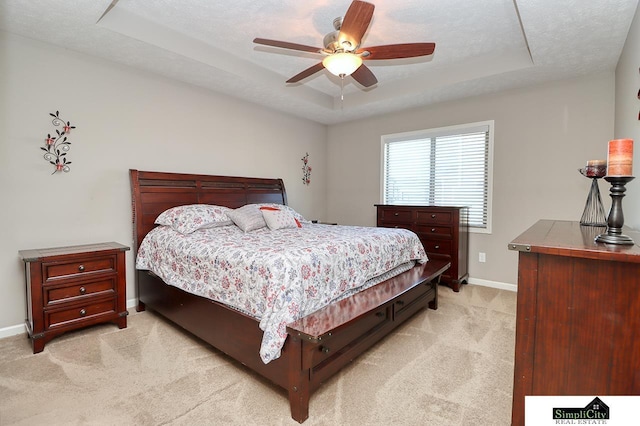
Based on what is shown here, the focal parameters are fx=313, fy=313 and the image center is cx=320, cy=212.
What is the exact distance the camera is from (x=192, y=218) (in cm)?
307

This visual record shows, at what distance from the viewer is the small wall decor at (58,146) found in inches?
109

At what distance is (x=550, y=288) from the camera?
119 cm

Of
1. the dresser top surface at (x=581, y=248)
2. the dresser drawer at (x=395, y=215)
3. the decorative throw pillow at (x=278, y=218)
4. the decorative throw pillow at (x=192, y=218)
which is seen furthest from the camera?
the dresser drawer at (x=395, y=215)

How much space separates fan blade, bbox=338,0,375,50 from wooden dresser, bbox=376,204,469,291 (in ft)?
8.04

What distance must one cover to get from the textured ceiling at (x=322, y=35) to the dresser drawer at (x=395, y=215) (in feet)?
5.04

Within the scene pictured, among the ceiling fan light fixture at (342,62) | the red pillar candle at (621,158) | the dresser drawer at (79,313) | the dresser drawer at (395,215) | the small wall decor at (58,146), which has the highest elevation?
the ceiling fan light fixture at (342,62)

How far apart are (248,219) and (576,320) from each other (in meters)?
2.71

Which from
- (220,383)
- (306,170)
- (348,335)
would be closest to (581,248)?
(348,335)

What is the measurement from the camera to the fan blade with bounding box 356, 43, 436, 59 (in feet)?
7.55

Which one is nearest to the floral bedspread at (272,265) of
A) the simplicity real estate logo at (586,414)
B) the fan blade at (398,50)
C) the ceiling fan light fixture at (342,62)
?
the simplicity real estate logo at (586,414)

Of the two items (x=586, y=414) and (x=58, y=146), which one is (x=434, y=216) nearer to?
(x=586, y=414)

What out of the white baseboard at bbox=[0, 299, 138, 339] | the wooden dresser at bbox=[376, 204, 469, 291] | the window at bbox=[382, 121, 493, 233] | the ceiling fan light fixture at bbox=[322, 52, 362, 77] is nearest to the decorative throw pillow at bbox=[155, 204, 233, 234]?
the white baseboard at bbox=[0, 299, 138, 339]

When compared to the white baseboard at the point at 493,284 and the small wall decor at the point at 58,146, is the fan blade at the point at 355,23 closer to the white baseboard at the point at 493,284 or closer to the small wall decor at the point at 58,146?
the small wall decor at the point at 58,146

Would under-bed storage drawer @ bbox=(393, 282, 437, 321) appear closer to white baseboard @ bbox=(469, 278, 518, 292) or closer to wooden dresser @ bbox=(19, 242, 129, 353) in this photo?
white baseboard @ bbox=(469, 278, 518, 292)
